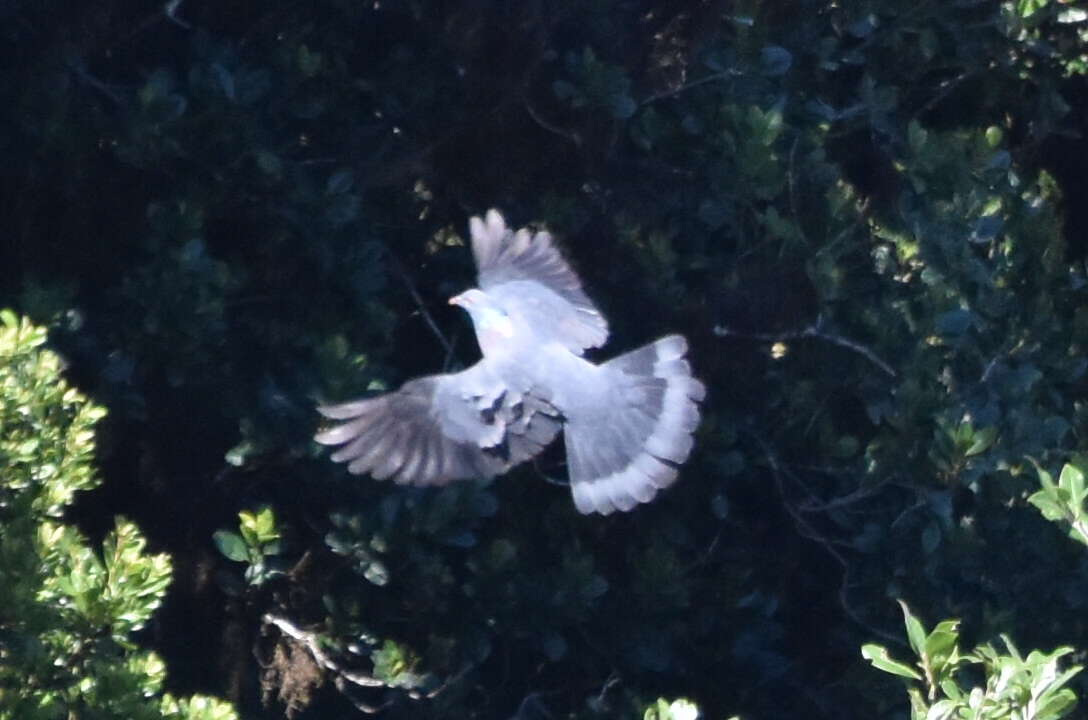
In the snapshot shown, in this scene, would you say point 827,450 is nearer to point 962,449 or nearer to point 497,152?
point 962,449

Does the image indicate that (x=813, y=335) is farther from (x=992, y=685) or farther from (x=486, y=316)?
(x=992, y=685)

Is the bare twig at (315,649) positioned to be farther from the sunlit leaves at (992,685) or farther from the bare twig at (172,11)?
the sunlit leaves at (992,685)

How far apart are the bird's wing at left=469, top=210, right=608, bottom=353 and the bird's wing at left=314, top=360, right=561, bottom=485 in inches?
9.8

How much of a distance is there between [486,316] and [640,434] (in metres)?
0.53

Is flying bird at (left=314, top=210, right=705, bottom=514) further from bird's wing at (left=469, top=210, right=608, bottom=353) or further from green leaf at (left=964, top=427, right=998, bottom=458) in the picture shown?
green leaf at (left=964, top=427, right=998, bottom=458)

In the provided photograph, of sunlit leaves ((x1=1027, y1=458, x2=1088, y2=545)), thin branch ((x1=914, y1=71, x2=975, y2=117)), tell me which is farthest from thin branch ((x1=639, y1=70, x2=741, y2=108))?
sunlit leaves ((x1=1027, y1=458, x2=1088, y2=545))

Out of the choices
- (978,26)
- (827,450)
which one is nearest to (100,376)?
(827,450)

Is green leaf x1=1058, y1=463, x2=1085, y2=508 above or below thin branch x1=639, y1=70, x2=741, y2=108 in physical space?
above

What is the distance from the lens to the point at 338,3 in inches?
166

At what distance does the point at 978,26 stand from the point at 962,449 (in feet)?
5.08

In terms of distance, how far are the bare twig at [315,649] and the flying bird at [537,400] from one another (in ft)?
1.67

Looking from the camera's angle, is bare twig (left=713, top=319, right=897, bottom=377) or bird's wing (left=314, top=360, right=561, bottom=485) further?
bare twig (left=713, top=319, right=897, bottom=377)

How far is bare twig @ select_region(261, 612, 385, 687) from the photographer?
4254 millimetres

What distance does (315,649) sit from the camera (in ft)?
14.0
